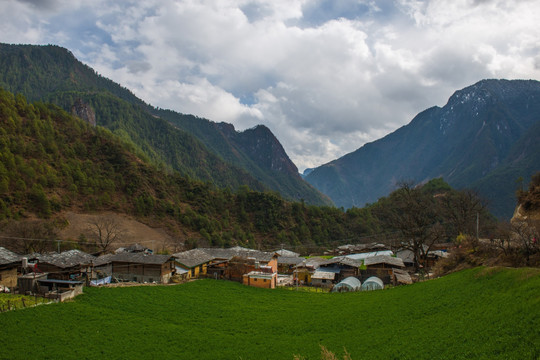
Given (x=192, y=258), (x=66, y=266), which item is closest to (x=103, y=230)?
(x=192, y=258)

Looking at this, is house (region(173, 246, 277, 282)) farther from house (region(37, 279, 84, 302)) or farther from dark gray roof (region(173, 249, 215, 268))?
house (region(37, 279, 84, 302))

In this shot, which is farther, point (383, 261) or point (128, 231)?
point (128, 231)

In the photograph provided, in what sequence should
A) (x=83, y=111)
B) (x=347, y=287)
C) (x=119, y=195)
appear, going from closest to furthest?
1. (x=347, y=287)
2. (x=119, y=195)
3. (x=83, y=111)

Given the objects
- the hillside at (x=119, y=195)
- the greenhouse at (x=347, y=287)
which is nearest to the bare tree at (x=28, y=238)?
the hillside at (x=119, y=195)

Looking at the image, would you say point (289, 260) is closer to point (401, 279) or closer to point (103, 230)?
point (401, 279)

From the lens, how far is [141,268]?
4294cm

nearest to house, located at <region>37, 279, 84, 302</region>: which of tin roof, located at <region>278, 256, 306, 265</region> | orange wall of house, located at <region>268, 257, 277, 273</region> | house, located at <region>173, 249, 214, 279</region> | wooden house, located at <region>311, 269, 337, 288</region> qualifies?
house, located at <region>173, 249, 214, 279</region>

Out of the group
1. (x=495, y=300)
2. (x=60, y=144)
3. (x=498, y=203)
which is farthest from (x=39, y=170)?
(x=498, y=203)

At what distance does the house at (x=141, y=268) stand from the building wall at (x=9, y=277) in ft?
Result: 34.5

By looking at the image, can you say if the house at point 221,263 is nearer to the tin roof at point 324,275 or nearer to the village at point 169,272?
the village at point 169,272

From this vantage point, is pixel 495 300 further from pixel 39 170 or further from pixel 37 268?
pixel 39 170

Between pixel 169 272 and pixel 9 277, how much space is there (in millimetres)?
17354

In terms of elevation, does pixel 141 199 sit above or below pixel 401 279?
above

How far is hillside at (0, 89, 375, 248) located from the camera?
7775 centimetres
